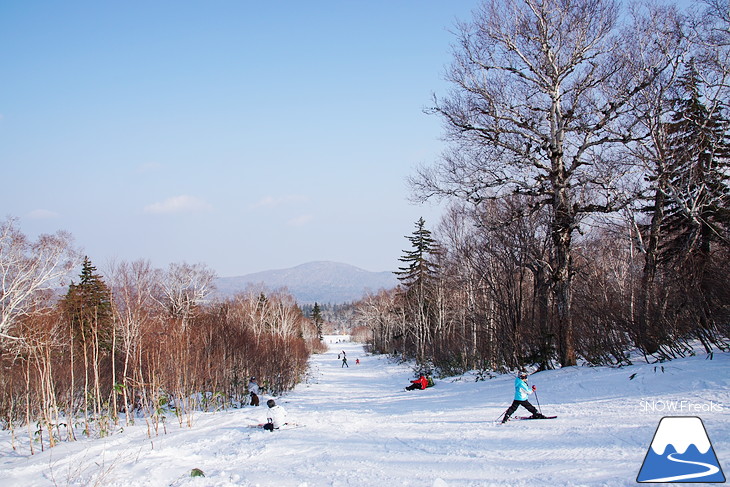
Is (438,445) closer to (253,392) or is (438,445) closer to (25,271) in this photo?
(253,392)

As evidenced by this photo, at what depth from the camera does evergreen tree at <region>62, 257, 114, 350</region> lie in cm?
1672

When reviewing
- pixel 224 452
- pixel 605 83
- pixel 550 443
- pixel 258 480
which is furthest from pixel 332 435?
pixel 605 83

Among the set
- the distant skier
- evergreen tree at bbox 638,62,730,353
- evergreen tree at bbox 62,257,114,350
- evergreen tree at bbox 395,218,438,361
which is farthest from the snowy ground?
evergreen tree at bbox 395,218,438,361

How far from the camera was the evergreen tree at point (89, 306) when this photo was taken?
54.9 ft

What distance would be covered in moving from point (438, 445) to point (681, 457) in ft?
11.8

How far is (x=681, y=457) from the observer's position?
5.64m

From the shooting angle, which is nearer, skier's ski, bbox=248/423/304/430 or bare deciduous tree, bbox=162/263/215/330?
skier's ski, bbox=248/423/304/430

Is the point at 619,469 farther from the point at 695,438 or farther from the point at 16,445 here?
the point at 16,445

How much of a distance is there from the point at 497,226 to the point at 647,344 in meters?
5.53

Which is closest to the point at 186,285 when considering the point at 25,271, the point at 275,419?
the point at 25,271

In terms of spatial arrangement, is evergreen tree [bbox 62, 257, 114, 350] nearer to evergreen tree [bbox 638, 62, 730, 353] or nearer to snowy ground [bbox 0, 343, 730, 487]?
snowy ground [bbox 0, 343, 730, 487]

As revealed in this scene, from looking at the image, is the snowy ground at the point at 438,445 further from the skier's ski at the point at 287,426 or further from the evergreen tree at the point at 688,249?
the evergreen tree at the point at 688,249

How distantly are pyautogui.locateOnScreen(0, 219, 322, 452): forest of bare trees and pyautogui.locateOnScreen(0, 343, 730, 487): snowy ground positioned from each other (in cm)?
131

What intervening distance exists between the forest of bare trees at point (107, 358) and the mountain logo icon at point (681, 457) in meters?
10.6
